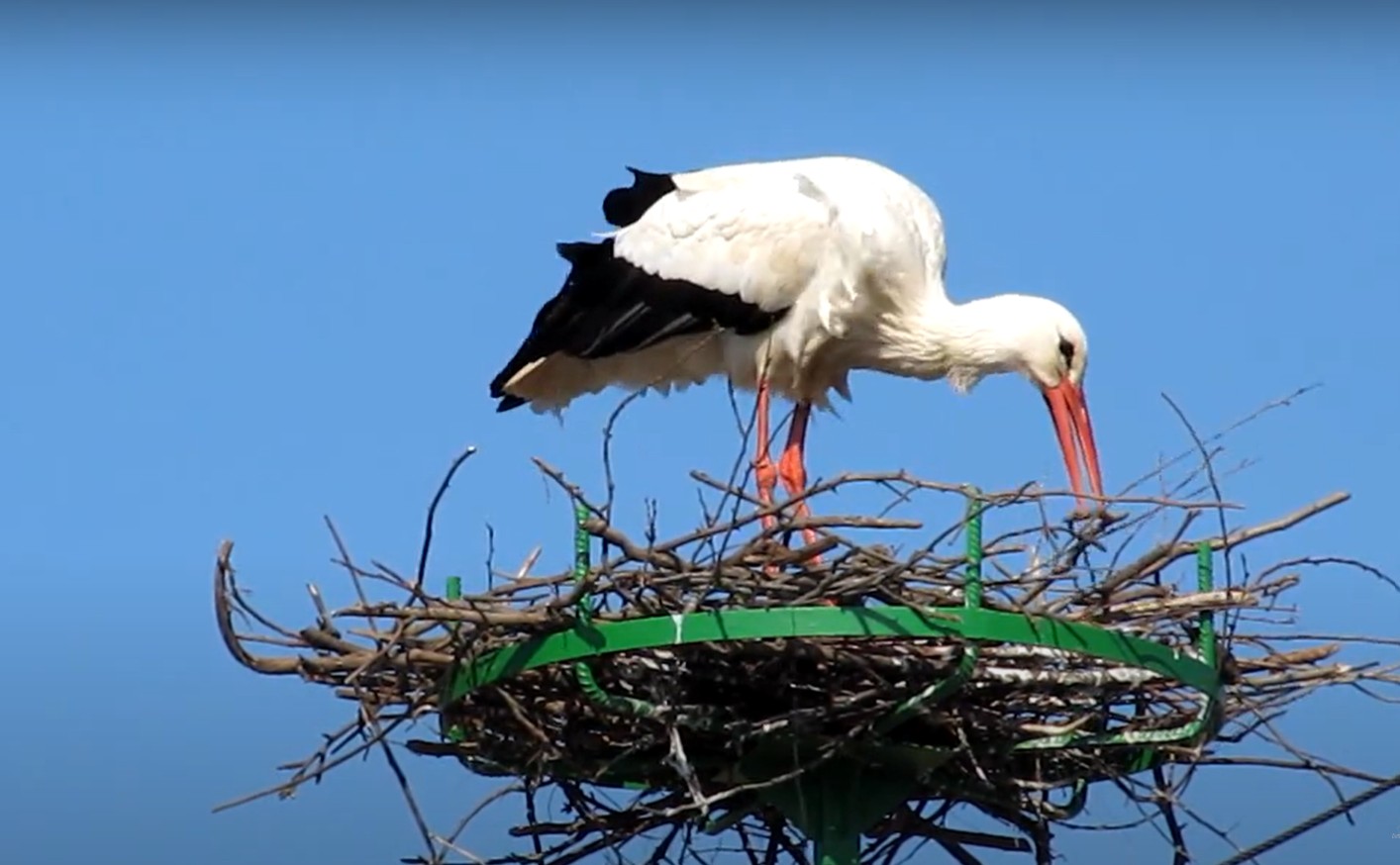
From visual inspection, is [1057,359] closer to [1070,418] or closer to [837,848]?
[1070,418]

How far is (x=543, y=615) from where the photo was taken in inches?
254

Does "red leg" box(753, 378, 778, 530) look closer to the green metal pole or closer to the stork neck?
the stork neck

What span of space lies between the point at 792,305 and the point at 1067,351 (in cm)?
86

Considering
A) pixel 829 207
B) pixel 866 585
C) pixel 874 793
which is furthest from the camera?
pixel 829 207

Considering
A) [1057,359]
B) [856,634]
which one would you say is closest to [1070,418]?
[1057,359]

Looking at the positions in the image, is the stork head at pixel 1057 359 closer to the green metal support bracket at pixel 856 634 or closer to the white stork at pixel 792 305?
the white stork at pixel 792 305

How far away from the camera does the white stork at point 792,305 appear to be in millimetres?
9023

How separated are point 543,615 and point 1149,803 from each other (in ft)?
5.14

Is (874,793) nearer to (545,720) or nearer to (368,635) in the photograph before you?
(545,720)

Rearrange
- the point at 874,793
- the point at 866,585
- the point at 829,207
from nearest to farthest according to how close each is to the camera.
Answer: the point at 866,585 < the point at 874,793 < the point at 829,207

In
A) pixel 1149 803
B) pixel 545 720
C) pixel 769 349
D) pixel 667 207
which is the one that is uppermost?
pixel 667 207

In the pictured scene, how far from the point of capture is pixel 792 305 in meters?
9.09

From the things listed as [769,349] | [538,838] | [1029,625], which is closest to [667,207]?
[769,349]

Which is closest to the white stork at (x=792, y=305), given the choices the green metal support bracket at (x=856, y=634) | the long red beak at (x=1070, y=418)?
the long red beak at (x=1070, y=418)
